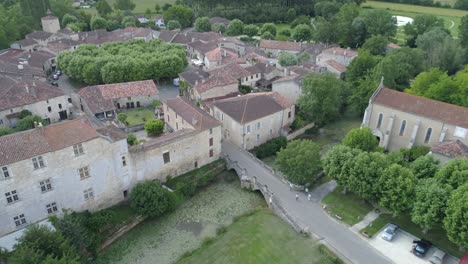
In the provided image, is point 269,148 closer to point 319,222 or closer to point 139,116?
point 319,222

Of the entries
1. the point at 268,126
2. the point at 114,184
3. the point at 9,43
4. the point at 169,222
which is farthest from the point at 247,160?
the point at 9,43

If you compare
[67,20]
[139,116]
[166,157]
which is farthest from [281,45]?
[67,20]

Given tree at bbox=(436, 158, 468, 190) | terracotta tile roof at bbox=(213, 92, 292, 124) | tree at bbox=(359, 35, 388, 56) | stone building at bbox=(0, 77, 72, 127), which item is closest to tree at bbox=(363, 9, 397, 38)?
tree at bbox=(359, 35, 388, 56)

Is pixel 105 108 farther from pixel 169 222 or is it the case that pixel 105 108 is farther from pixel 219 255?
pixel 219 255

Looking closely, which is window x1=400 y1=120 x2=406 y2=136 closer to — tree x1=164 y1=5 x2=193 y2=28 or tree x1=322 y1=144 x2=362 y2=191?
tree x1=322 y1=144 x2=362 y2=191

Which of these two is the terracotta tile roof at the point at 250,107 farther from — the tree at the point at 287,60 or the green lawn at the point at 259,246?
the tree at the point at 287,60
